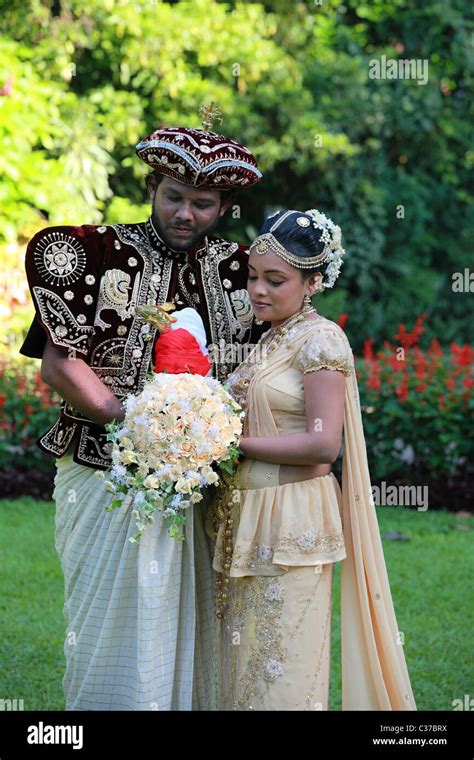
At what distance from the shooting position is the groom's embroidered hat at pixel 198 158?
11.1 ft

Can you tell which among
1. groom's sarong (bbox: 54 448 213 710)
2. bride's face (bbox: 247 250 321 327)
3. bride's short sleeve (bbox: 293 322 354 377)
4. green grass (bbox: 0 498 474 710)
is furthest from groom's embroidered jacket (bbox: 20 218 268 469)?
green grass (bbox: 0 498 474 710)

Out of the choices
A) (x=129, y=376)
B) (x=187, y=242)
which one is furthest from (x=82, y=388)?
(x=187, y=242)

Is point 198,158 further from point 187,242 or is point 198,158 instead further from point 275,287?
point 275,287

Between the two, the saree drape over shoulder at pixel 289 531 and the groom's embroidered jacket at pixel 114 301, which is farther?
the groom's embroidered jacket at pixel 114 301

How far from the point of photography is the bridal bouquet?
301 centimetres

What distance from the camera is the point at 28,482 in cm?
787

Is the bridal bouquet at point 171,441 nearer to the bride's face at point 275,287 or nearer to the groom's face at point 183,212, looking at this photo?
the bride's face at point 275,287

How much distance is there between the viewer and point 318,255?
10.7 feet

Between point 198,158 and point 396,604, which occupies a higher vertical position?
point 198,158

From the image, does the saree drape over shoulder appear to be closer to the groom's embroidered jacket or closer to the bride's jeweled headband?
the bride's jeweled headband

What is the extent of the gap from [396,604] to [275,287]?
3037 mm

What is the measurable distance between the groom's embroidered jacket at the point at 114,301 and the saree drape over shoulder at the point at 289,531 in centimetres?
31

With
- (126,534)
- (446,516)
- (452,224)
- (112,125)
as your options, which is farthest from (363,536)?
(452,224)

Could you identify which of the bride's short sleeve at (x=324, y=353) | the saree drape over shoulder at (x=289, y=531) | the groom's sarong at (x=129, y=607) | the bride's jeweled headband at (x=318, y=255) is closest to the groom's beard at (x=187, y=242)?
the bride's jeweled headband at (x=318, y=255)
